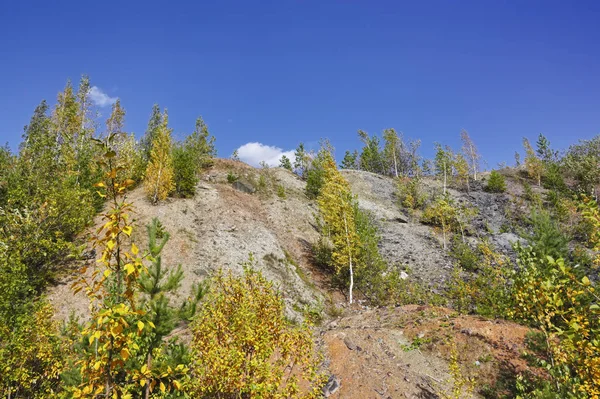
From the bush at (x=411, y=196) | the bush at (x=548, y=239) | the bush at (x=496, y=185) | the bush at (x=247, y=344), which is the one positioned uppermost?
the bush at (x=496, y=185)

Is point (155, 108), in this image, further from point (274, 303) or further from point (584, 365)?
point (584, 365)

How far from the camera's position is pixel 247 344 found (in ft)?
19.4

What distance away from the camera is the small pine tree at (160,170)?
25.2 meters

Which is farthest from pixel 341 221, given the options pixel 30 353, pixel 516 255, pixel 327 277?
pixel 30 353

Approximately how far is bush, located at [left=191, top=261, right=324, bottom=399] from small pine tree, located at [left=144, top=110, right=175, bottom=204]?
21.2 m

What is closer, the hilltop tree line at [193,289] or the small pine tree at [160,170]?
the hilltop tree line at [193,289]

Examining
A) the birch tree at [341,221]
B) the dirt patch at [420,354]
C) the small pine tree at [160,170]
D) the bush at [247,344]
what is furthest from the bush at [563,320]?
the small pine tree at [160,170]

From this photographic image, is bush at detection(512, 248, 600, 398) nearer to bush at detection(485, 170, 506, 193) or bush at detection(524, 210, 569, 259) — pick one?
bush at detection(524, 210, 569, 259)

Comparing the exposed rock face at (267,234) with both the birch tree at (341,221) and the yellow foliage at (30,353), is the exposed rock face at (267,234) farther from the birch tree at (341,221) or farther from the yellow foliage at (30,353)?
the yellow foliage at (30,353)

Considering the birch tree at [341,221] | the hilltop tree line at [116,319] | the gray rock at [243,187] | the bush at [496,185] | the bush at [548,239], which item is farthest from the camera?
the bush at [496,185]

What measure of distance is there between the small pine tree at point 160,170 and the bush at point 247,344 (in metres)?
21.2

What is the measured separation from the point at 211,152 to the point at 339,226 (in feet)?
97.1

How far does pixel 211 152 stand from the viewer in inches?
1873

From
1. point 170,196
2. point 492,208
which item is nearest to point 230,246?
point 170,196
